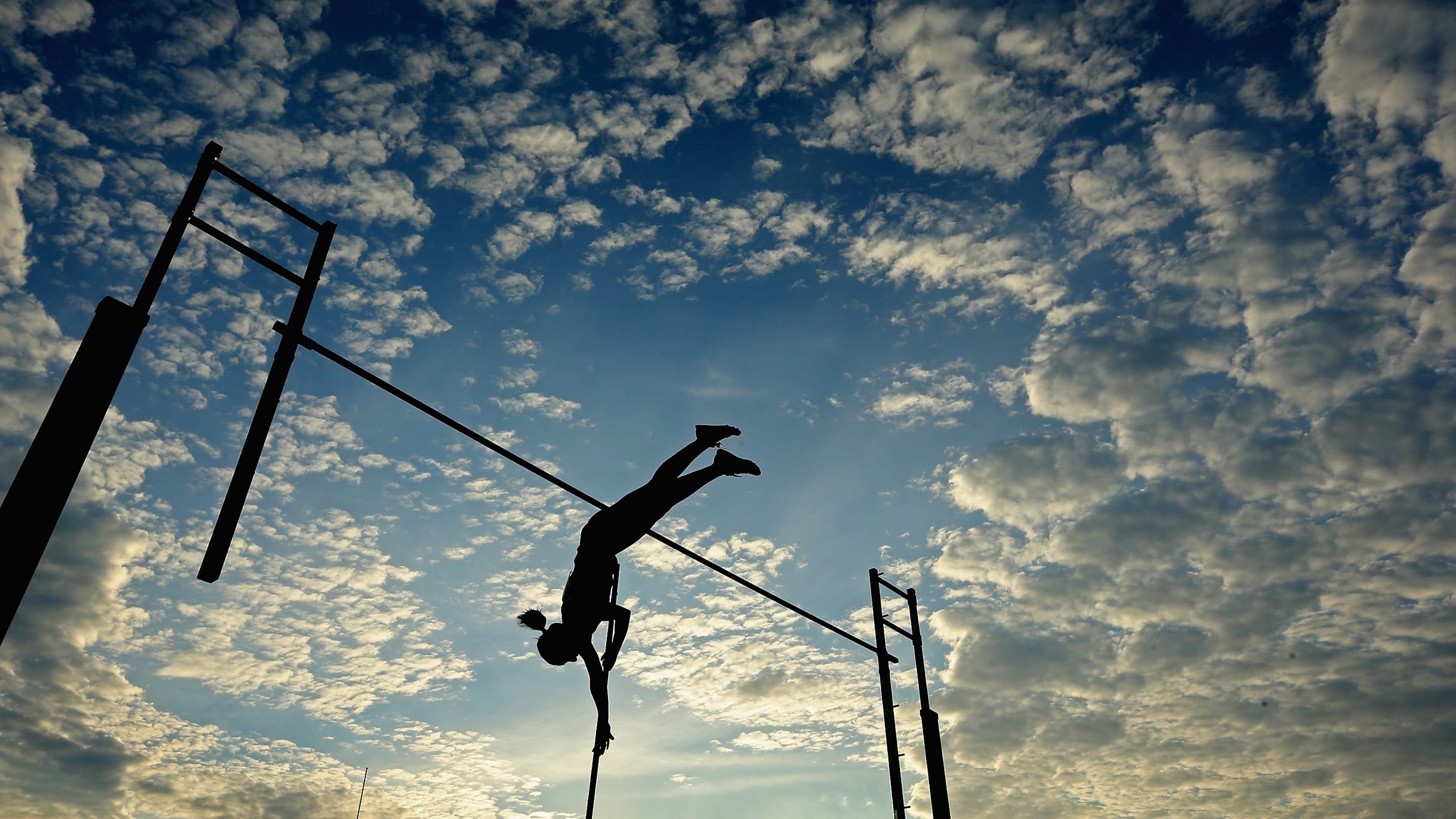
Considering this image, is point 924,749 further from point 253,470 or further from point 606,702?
point 253,470

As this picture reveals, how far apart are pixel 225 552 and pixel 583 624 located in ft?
10.2

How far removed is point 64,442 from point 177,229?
1.68m

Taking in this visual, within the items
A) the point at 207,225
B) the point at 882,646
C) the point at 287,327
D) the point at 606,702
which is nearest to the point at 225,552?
the point at 287,327

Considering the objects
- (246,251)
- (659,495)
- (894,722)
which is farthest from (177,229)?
(894,722)

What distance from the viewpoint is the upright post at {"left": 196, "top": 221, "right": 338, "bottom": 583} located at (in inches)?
205

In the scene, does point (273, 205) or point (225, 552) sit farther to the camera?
point (273, 205)

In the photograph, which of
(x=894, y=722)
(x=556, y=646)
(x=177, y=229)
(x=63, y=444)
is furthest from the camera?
(x=894, y=722)

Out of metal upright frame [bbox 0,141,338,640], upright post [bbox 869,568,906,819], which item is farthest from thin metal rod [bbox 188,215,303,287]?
upright post [bbox 869,568,906,819]

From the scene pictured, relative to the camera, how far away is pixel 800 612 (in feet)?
37.2

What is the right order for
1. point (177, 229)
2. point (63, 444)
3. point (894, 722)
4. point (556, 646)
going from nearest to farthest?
point (63, 444) → point (177, 229) → point (556, 646) → point (894, 722)

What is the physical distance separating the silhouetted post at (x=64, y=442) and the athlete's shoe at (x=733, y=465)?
457cm

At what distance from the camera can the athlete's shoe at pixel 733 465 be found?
7668 mm

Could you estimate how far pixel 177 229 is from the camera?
17.2 feet

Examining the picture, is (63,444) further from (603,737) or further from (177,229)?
(603,737)
